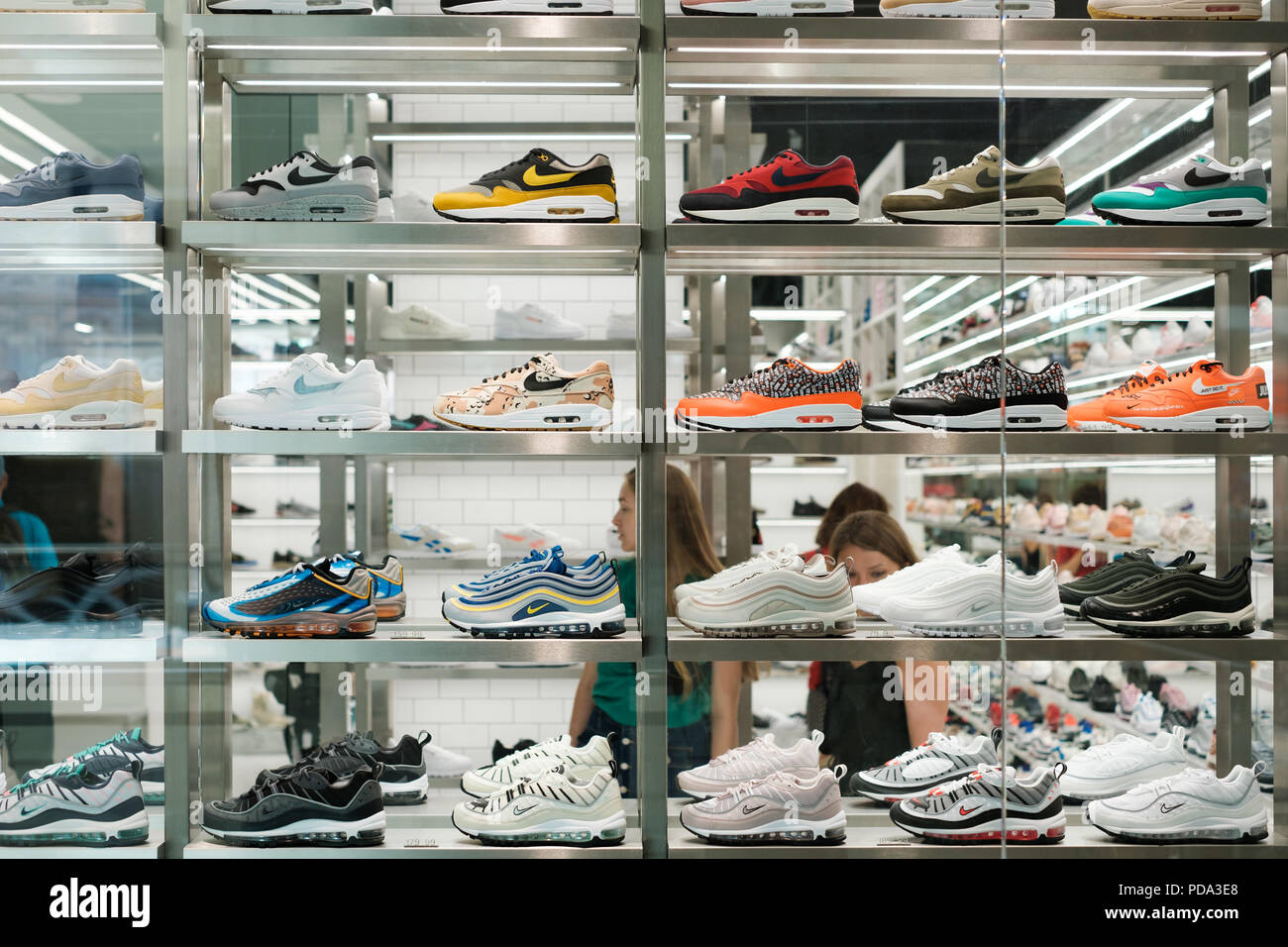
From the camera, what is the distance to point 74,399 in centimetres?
257

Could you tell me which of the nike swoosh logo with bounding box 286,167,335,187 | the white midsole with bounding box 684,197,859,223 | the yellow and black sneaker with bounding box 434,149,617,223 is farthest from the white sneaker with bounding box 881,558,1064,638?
the nike swoosh logo with bounding box 286,167,335,187

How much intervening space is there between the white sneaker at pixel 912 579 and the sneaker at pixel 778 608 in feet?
0.33

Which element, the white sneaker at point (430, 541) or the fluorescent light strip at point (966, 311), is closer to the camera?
the fluorescent light strip at point (966, 311)

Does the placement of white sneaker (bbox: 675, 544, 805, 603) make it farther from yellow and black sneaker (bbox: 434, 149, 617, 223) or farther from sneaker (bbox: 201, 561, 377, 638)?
yellow and black sneaker (bbox: 434, 149, 617, 223)

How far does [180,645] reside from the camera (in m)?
2.50

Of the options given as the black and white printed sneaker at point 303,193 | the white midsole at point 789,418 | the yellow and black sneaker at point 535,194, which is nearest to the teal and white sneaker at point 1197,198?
the white midsole at point 789,418

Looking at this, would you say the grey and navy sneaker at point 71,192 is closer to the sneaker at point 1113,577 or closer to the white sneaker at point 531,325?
the white sneaker at point 531,325

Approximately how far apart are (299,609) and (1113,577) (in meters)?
2.44

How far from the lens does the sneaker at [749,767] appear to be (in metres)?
2.54

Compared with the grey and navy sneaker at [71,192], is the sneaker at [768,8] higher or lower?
higher

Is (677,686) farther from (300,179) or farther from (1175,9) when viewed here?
(1175,9)

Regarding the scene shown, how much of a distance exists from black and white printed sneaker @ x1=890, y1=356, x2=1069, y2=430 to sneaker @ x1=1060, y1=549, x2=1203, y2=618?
0.52m

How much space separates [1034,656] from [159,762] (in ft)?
8.53

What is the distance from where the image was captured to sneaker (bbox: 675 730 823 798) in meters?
2.54
